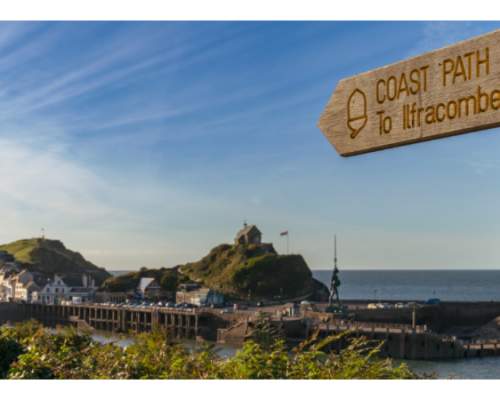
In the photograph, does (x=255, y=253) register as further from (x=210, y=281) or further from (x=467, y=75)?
(x=467, y=75)

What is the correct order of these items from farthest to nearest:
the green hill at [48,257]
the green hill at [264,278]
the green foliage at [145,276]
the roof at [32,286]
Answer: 1. the green hill at [48,257]
2. the green hill at [264,278]
3. the green foliage at [145,276]
4. the roof at [32,286]

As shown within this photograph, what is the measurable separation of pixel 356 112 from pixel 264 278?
379 ft

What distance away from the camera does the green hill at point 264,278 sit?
11700 cm

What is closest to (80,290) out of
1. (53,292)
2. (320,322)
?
(53,292)

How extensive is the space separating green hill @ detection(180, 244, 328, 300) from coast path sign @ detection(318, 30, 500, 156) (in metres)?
113

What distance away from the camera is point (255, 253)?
12938 cm

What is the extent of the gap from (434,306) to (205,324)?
28.7 m

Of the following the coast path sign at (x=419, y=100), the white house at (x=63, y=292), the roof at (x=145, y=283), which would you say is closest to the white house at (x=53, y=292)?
the white house at (x=63, y=292)

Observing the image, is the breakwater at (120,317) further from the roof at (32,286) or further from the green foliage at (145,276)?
the green foliage at (145,276)

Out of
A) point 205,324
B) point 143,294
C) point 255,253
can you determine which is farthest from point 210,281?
point 205,324

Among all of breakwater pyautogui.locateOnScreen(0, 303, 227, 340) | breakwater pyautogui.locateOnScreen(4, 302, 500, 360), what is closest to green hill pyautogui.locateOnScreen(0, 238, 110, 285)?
breakwater pyautogui.locateOnScreen(0, 303, 227, 340)

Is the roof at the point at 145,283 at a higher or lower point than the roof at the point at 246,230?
lower

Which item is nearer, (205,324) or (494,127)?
(494,127)
